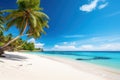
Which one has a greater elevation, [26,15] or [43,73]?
[26,15]

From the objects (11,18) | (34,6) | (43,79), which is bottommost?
(43,79)

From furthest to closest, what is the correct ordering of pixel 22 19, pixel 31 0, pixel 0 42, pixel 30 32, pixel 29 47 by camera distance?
1. pixel 29 47
2. pixel 0 42
3. pixel 30 32
4. pixel 22 19
5. pixel 31 0

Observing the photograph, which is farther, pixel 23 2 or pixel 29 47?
pixel 29 47

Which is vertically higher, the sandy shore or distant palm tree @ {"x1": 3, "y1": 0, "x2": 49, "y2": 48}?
distant palm tree @ {"x1": 3, "y1": 0, "x2": 49, "y2": 48}

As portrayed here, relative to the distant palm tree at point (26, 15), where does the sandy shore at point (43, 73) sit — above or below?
below

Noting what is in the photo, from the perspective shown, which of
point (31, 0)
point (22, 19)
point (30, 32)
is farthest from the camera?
point (30, 32)

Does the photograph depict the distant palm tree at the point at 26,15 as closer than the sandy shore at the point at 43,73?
No

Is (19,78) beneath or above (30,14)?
beneath

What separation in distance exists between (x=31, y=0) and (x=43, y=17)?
2373 millimetres

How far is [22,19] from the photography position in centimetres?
1822

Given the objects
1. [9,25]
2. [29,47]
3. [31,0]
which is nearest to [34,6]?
[31,0]

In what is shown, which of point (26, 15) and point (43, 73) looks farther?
point (26, 15)

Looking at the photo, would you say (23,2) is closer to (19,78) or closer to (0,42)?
(19,78)

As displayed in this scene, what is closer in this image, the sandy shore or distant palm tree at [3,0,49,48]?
the sandy shore
